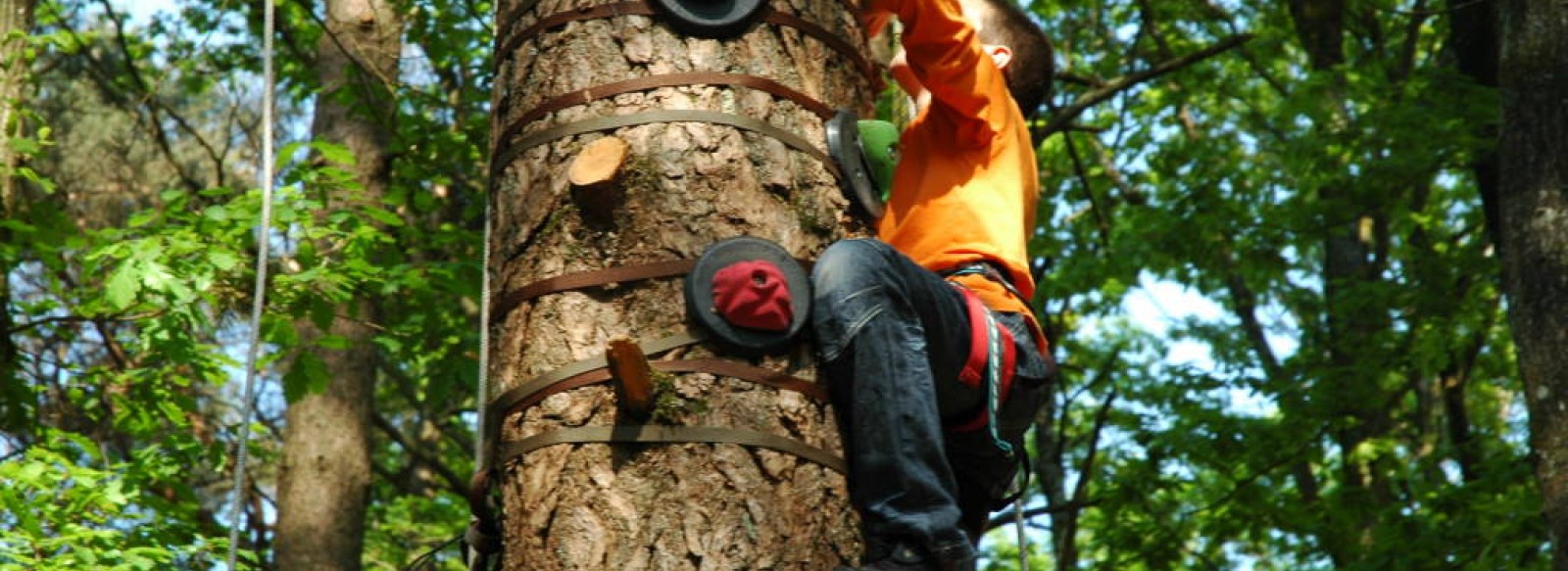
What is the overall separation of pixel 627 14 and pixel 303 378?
4.24m

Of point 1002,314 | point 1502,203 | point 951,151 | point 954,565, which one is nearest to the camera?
point 954,565

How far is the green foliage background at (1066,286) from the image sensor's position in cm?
654

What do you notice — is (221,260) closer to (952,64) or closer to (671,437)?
(952,64)

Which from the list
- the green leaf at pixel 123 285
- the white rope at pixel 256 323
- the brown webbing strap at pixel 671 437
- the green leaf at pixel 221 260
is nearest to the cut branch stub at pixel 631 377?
the brown webbing strap at pixel 671 437

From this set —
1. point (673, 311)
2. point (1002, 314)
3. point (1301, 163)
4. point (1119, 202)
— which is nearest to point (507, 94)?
point (673, 311)

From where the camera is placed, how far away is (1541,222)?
6.33m

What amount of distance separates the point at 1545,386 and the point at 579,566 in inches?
189

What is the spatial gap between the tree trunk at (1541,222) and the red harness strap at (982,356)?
3.93 metres

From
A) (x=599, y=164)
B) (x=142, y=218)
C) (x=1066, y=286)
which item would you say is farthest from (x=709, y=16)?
(x=1066, y=286)

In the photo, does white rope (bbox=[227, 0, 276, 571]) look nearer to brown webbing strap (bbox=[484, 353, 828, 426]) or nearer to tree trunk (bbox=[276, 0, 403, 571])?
brown webbing strap (bbox=[484, 353, 828, 426])

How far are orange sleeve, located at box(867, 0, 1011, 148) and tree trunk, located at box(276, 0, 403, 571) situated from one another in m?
5.00

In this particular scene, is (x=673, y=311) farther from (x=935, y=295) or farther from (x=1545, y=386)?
(x=1545, y=386)

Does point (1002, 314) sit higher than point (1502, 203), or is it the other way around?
point (1502, 203)

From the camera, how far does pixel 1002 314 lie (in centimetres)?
288
